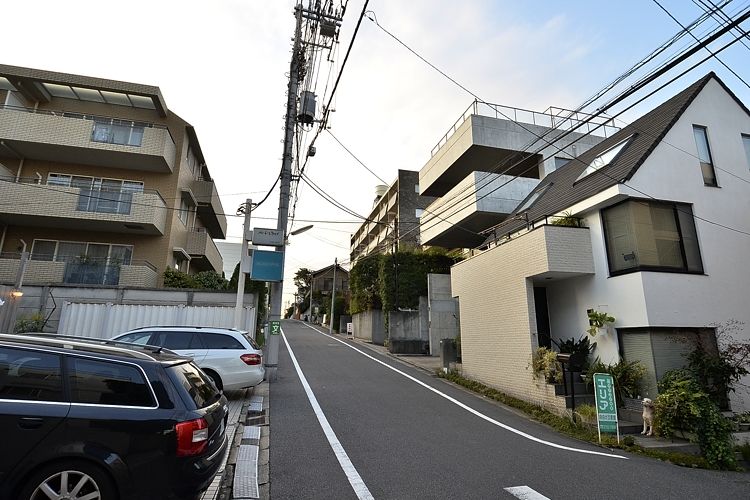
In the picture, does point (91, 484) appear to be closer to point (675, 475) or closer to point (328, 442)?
point (328, 442)

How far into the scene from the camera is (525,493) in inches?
177

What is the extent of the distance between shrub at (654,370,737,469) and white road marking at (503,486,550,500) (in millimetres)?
3992

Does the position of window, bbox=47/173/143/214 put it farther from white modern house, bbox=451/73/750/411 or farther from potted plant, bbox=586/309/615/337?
potted plant, bbox=586/309/615/337

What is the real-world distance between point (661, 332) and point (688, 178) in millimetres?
4334

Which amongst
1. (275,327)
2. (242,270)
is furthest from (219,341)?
(242,270)

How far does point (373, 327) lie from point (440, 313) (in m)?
6.44

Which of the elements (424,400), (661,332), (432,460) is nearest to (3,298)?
(424,400)

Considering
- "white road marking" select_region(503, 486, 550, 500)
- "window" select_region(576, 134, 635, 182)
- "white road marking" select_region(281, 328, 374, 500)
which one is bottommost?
"white road marking" select_region(503, 486, 550, 500)

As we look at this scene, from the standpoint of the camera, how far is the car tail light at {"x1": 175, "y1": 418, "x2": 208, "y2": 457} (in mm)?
3264

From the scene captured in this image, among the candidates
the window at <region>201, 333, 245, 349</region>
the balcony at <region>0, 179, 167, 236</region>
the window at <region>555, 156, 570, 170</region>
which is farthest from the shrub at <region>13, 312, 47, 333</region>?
the window at <region>555, 156, 570, 170</region>

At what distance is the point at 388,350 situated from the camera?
20.2 m

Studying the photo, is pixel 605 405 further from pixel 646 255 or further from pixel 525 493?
pixel 646 255

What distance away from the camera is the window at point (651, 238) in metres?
9.06

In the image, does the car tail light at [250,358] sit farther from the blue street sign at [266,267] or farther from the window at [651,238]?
the window at [651,238]
